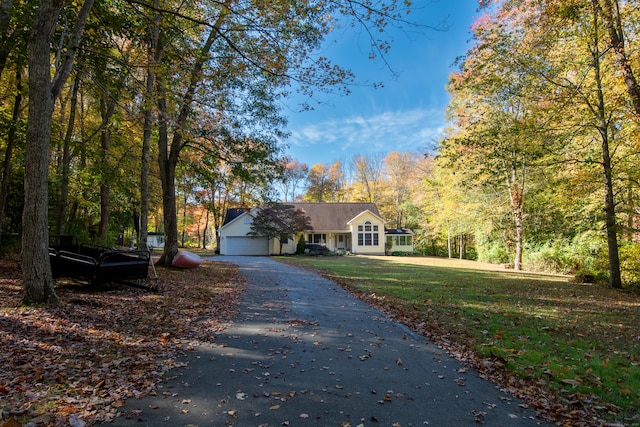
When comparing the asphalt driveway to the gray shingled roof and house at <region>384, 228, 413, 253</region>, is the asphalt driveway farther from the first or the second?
house at <region>384, 228, 413, 253</region>

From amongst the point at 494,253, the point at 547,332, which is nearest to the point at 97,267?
the point at 547,332

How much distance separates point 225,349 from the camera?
5.24m

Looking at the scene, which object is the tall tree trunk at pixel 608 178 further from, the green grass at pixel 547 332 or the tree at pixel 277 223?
the tree at pixel 277 223

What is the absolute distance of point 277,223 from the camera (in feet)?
115

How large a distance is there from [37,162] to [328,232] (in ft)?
117

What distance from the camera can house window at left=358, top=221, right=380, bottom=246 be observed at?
40525mm

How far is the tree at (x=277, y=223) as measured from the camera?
34781 millimetres

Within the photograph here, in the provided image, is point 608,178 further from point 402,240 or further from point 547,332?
point 402,240

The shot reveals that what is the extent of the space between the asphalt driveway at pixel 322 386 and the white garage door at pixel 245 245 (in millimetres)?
31890

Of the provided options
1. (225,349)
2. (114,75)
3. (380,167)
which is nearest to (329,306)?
(225,349)

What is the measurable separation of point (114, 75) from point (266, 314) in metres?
8.35

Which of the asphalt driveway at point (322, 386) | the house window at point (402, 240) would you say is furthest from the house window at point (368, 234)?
the asphalt driveway at point (322, 386)

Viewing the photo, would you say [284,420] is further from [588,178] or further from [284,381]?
[588,178]

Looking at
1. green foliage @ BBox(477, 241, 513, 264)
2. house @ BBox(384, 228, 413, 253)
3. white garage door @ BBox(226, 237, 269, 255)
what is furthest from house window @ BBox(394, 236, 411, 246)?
white garage door @ BBox(226, 237, 269, 255)
